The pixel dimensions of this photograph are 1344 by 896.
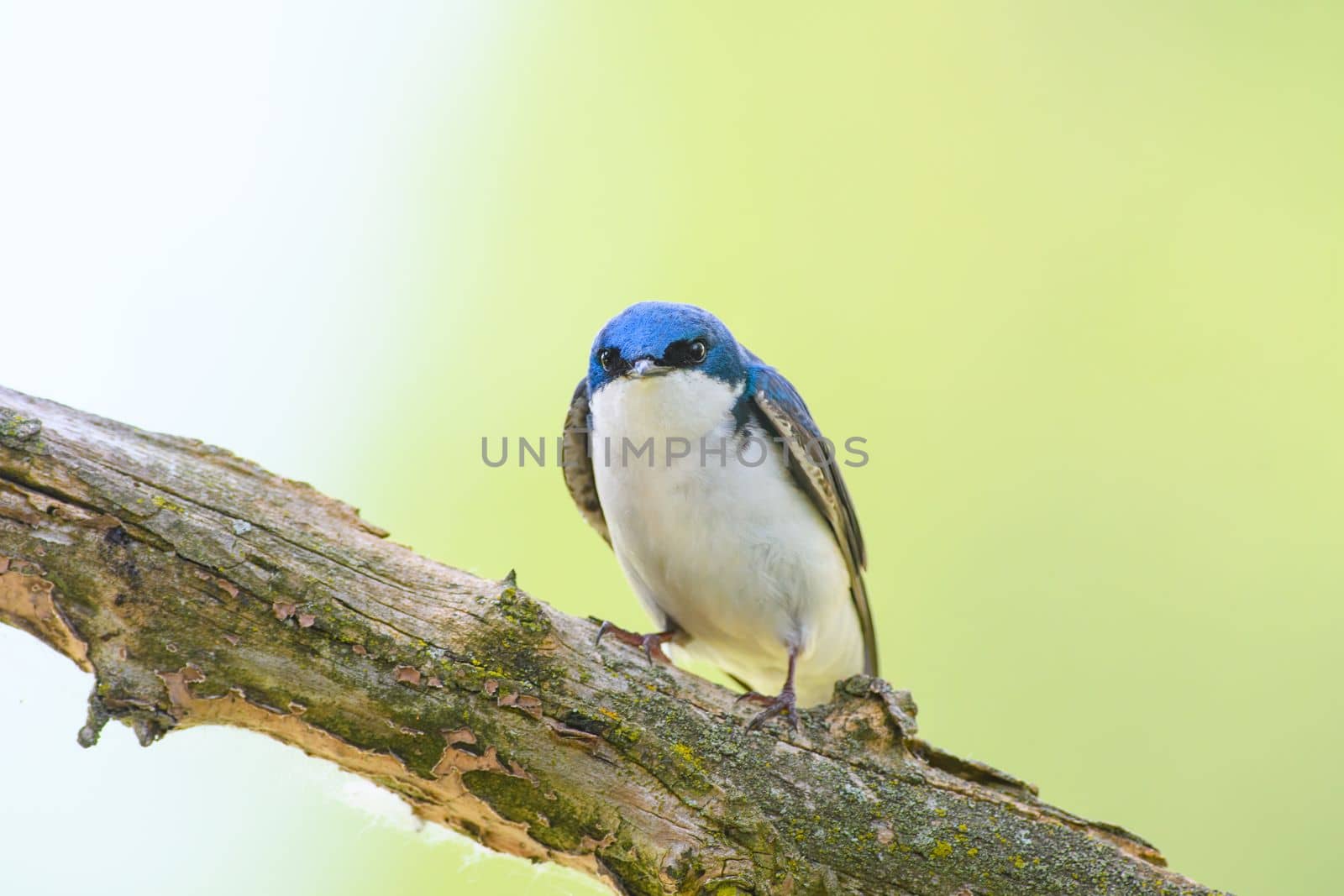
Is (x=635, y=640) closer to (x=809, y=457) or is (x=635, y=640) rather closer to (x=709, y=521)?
(x=709, y=521)

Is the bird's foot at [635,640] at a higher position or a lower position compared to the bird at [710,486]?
lower

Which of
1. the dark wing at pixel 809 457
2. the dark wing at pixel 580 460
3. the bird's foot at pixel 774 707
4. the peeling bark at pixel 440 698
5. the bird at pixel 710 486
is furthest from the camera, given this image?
the dark wing at pixel 580 460

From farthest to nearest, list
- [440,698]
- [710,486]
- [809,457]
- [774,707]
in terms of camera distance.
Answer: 1. [809,457]
2. [710,486]
3. [774,707]
4. [440,698]

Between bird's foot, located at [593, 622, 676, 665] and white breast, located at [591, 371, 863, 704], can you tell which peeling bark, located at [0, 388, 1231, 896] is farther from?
white breast, located at [591, 371, 863, 704]

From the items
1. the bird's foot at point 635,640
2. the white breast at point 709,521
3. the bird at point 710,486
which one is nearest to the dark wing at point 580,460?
the bird at point 710,486

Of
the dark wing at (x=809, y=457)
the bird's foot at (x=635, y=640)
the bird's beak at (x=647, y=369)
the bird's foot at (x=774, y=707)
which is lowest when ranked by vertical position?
the bird's foot at (x=774, y=707)

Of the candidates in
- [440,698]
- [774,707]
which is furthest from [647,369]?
[440,698]

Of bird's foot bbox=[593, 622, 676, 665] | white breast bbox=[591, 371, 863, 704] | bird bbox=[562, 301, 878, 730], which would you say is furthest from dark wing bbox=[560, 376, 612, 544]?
bird's foot bbox=[593, 622, 676, 665]

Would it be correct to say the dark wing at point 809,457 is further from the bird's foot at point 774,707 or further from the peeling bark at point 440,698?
the peeling bark at point 440,698
